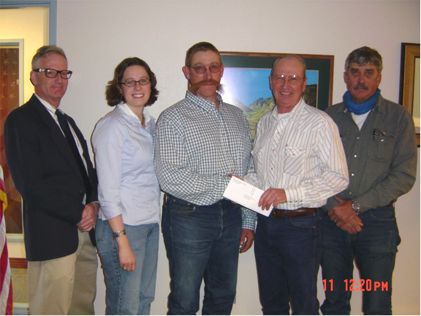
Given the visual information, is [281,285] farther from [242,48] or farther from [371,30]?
[371,30]

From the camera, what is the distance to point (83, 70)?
9.01 feet

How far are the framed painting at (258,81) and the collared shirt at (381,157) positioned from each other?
582 mm

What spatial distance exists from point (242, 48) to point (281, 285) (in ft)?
6.01

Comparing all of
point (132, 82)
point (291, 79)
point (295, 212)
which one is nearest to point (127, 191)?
point (132, 82)

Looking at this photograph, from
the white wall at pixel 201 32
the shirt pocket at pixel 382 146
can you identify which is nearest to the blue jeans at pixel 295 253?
the shirt pocket at pixel 382 146

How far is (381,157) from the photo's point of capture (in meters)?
2.24

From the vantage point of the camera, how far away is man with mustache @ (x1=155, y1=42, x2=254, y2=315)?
1995 millimetres

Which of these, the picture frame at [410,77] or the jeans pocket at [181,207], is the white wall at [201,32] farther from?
the jeans pocket at [181,207]

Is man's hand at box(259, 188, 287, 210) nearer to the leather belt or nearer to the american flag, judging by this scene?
the leather belt

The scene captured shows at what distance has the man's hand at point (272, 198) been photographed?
198 cm

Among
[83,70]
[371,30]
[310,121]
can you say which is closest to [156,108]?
[83,70]

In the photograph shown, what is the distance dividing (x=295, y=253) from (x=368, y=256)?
57 cm
